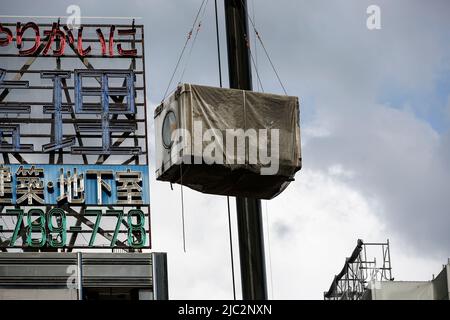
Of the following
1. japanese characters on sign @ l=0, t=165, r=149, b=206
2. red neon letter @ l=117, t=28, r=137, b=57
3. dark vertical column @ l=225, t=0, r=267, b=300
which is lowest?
dark vertical column @ l=225, t=0, r=267, b=300

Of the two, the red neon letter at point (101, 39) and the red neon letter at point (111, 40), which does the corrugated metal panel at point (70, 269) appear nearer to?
the red neon letter at point (111, 40)

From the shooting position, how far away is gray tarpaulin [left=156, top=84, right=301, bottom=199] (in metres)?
32.2

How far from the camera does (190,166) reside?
32.0 m

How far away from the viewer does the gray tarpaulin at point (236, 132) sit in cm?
3225

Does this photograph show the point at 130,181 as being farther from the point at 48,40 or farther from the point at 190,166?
the point at 190,166

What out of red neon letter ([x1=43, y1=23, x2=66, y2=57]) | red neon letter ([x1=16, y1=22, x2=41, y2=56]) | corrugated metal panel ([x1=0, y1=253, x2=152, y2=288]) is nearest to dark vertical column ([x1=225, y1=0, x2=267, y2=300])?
corrugated metal panel ([x1=0, y1=253, x2=152, y2=288])


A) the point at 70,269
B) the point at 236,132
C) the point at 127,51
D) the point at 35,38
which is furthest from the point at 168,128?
the point at 35,38

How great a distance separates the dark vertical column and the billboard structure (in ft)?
91.0

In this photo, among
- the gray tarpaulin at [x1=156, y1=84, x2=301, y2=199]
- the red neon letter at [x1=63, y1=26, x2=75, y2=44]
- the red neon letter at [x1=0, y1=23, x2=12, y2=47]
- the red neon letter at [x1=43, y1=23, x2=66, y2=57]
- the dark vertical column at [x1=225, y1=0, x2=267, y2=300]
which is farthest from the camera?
the red neon letter at [x1=0, y1=23, x2=12, y2=47]

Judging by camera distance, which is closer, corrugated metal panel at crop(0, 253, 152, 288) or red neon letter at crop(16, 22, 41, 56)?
corrugated metal panel at crop(0, 253, 152, 288)

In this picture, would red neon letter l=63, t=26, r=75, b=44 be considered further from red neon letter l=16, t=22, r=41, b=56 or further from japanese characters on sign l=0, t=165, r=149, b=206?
japanese characters on sign l=0, t=165, r=149, b=206

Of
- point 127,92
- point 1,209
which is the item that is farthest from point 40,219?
point 127,92

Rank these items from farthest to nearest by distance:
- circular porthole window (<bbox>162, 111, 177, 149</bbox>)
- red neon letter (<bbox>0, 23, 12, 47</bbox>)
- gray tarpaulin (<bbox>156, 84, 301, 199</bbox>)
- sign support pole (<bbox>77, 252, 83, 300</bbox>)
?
red neon letter (<bbox>0, 23, 12, 47</bbox>) → sign support pole (<bbox>77, 252, 83, 300</bbox>) → circular porthole window (<bbox>162, 111, 177, 149</bbox>) → gray tarpaulin (<bbox>156, 84, 301, 199</bbox>)
